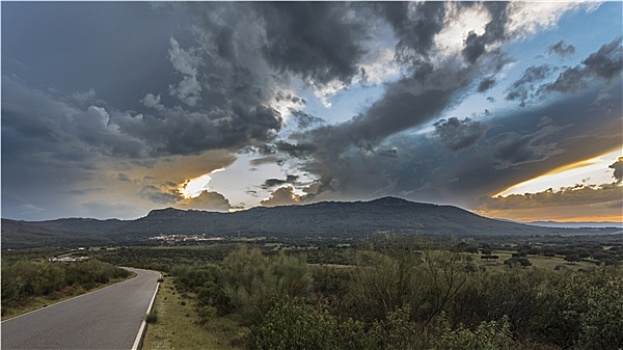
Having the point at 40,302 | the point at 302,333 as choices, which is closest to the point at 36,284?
the point at 40,302

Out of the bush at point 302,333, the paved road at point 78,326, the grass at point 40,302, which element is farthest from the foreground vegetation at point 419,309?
the grass at point 40,302

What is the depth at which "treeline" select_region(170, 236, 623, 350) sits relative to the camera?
7375 mm

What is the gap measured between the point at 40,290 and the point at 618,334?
97.6 feet


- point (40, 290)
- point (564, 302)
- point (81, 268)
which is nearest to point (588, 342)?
point (564, 302)

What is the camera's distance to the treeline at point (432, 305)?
24.2ft

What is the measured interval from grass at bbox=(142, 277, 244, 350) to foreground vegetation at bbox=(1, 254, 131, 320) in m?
7.05

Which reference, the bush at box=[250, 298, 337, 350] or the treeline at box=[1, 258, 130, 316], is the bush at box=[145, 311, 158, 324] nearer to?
the treeline at box=[1, 258, 130, 316]

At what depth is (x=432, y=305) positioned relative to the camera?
1452 centimetres

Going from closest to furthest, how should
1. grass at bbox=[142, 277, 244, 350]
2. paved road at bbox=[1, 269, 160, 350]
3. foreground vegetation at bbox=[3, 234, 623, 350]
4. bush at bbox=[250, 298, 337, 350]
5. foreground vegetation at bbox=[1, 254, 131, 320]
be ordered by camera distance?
bush at bbox=[250, 298, 337, 350]
foreground vegetation at bbox=[3, 234, 623, 350]
paved road at bbox=[1, 269, 160, 350]
grass at bbox=[142, 277, 244, 350]
foreground vegetation at bbox=[1, 254, 131, 320]

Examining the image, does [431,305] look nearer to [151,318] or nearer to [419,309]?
[419,309]

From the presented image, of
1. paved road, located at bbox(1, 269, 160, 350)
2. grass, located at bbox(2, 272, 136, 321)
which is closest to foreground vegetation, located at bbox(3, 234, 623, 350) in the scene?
paved road, located at bbox(1, 269, 160, 350)

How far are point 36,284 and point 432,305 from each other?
24.5 metres

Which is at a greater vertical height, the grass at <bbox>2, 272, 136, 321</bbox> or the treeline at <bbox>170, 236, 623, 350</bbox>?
the treeline at <bbox>170, 236, 623, 350</bbox>

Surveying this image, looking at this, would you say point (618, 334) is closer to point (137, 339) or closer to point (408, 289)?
point (408, 289)
